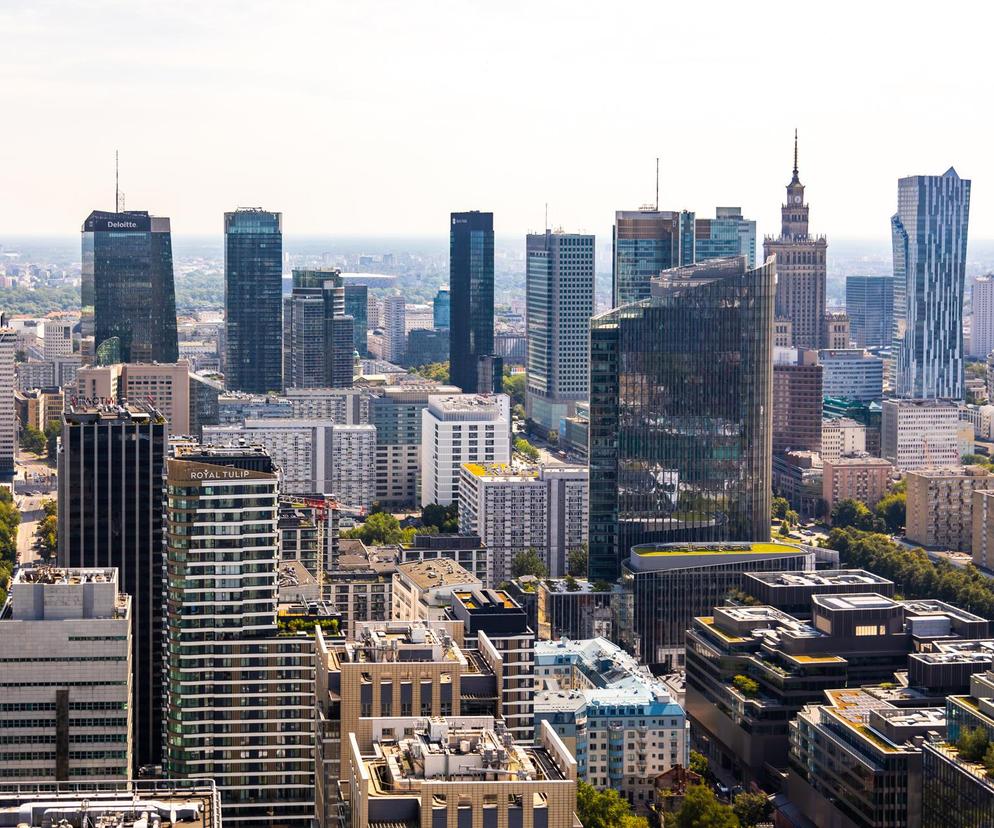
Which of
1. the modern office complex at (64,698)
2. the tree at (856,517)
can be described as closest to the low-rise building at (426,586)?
the modern office complex at (64,698)

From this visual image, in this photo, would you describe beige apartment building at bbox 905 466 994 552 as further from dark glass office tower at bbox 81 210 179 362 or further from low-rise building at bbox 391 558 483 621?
dark glass office tower at bbox 81 210 179 362

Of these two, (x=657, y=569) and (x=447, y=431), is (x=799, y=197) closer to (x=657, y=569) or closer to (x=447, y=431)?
(x=447, y=431)

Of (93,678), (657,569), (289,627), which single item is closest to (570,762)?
(93,678)

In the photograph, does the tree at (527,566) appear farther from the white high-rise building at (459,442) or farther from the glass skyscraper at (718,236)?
the glass skyscraper at (718,236)

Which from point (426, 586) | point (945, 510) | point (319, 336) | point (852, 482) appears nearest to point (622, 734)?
point (426, 586)

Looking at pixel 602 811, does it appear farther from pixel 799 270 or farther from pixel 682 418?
pixel 799 270
